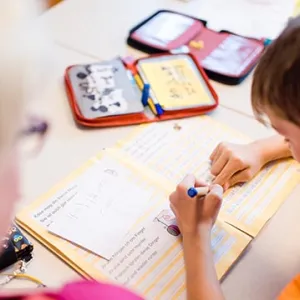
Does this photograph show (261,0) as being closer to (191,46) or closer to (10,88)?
(191,46)

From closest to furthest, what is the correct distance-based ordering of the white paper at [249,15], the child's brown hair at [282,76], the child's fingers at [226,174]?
the child's brown hair at [282,76] → the child's fingers at [226,174] → the white paper at [249,15]

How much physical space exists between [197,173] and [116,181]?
0.15 metres

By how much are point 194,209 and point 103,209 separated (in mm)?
149

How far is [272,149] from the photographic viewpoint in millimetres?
1105

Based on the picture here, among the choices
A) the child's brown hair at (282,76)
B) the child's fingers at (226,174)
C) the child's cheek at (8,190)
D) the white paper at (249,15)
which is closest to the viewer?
the child's cheek at (8,190)

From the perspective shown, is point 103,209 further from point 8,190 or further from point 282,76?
point 8,190

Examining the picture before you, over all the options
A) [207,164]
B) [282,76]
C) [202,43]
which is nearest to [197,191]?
[207,164]

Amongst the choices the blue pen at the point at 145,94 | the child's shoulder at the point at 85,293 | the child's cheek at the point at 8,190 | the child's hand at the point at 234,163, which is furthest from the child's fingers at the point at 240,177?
the child's cheek at the point at 8,190

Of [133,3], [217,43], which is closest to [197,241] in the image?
[217,43]

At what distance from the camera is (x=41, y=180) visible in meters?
1.03

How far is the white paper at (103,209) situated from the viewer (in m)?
0.92

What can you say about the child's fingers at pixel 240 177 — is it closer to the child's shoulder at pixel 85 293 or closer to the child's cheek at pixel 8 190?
the child's shoulder at pixel 85 293

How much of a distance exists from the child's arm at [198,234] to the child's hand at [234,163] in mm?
72

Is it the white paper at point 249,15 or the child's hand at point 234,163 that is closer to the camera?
the child's hand at point 234,163
